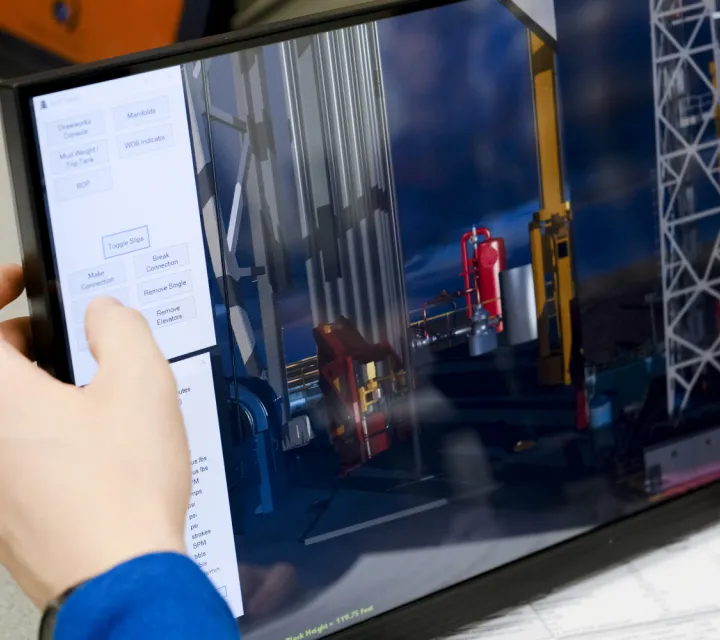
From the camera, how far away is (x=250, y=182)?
1.72 feet

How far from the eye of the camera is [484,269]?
61 cm

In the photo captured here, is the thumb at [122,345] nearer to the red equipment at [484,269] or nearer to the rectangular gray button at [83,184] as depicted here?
the rectangular gray button at [83,184]

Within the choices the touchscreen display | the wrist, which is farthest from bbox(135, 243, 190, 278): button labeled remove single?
the wrist

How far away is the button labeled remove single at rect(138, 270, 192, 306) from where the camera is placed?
50 centimetres

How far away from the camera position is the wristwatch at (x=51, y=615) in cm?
40

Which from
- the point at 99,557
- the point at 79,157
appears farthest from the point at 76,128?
the point at 99,557

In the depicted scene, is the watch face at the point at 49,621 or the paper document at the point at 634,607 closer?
the watch face at the point at 49,621

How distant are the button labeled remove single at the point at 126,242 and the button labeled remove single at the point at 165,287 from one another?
0.07ft

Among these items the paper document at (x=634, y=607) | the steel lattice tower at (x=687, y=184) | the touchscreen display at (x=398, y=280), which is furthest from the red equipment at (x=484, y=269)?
the paper document at (x=634, y=607)

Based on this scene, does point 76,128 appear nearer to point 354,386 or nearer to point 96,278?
point 96,278

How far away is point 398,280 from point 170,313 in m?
0.15

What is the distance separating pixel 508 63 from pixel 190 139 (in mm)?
229

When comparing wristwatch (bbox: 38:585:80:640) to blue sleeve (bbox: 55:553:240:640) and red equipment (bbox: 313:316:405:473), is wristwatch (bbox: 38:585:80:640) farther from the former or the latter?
red equipment (bbox: 313:316:405:473)

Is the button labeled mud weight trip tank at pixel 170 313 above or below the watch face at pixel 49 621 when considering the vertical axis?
above
